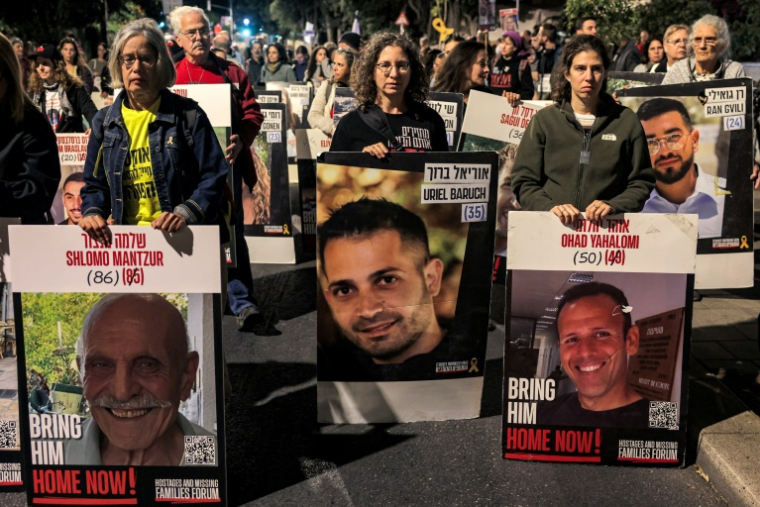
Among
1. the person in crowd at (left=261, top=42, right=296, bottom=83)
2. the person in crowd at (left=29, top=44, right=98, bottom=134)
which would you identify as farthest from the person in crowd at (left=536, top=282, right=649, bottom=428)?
the person in crowd at (left=261, top=42, right=296, bottom=83)

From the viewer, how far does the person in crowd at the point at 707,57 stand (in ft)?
23.2

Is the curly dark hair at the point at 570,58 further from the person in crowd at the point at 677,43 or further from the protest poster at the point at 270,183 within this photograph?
the person in crowd at the point at 677,43

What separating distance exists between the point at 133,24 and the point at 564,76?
215 centimetres

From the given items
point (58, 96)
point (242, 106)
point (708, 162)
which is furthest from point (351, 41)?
point (708, 162)

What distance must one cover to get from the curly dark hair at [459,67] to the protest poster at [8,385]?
4.79m

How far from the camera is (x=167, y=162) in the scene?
443cm

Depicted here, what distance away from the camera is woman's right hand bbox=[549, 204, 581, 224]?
4.25m

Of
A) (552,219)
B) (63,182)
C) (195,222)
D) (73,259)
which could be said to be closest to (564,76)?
(552,219)

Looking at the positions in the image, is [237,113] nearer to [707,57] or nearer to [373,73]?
[373,73]

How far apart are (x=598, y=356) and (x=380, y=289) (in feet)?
3.80

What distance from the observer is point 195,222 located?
170 inches

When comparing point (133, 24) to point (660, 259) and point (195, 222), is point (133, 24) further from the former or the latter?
point (660, 259)

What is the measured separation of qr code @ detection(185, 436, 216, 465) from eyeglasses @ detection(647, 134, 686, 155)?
461 cm

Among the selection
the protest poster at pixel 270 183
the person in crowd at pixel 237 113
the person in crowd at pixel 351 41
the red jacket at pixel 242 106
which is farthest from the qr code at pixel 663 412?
the person in crowd at pixel 351 41
